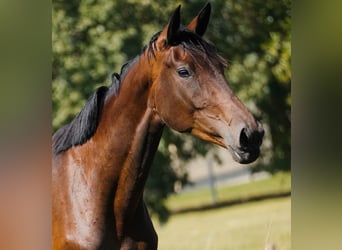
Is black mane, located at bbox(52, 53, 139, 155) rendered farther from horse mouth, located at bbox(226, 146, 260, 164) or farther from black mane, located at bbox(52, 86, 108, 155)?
horse mouth, located at bbox(226, 146, 260, 164)

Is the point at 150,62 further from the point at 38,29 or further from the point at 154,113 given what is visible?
the point at 38,29

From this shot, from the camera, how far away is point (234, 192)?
2969 millimetres

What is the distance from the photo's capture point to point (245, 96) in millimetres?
2951

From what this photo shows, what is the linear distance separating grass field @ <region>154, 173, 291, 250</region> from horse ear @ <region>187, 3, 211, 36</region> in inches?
30.6

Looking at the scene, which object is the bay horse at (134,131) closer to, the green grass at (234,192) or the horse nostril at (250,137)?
the horse nostril at (250,137)

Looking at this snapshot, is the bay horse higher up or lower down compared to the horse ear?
lower down

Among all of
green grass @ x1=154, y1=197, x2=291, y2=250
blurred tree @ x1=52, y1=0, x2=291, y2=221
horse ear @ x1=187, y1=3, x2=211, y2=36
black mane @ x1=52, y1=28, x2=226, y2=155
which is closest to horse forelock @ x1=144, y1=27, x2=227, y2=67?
black mane @ x1=52, y1=28, x2=226, y2=155

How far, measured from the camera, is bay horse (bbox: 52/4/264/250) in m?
2.49

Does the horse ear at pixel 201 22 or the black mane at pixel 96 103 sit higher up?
the horse ear at pixel 201 22

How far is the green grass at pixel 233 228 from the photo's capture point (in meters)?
2.88

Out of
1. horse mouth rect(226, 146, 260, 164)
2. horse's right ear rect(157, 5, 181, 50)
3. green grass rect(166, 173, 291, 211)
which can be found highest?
horse's right ear rect(157, 5, 181, 50)

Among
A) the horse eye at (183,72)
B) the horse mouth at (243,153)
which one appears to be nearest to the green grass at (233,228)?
the horse mouth at (243,153)

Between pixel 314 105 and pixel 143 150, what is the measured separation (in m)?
1.13

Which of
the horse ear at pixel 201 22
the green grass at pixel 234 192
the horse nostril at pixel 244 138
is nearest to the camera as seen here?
the horse nostril at pixel 244 138
